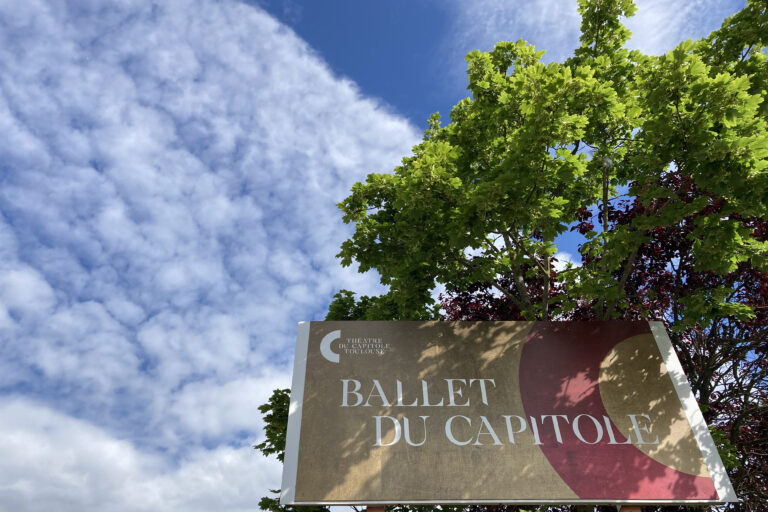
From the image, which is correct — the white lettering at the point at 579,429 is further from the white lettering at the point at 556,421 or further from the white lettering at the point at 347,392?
the white lettering at the point at 347,392

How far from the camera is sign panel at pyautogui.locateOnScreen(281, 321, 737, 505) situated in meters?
6.86

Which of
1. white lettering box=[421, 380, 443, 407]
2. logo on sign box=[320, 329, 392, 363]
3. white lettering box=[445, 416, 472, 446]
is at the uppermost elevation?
logo on sign box=[320, 329, 392, 363]

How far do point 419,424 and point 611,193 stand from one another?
7029mm

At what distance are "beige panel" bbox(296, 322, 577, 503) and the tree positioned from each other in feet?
4.75

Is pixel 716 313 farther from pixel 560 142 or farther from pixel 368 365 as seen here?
pixel 368 365

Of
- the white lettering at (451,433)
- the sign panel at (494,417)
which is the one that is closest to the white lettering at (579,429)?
the sign panel at (494,417)

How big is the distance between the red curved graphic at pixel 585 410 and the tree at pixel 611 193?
0.79 meters

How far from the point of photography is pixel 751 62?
7.38m

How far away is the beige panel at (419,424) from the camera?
6812mm

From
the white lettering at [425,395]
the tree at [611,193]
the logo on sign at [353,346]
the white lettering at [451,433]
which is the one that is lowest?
the white lettering at [451,433]

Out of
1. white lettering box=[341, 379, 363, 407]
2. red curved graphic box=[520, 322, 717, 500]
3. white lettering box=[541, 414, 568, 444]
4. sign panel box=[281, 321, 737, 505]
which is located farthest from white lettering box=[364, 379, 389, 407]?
white lettering box=[541, 414, 568, 444]

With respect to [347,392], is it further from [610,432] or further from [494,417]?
[610,432]

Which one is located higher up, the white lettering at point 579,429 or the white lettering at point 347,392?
the white lettering at point 347,392

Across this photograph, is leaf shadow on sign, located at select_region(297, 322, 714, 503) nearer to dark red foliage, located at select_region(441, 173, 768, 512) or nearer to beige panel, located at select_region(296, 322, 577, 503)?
beige panel, located at select_region(296, 322, 577, 503)
